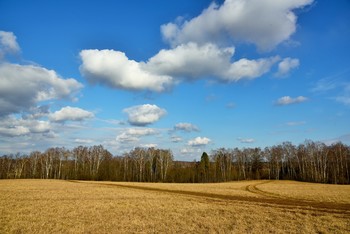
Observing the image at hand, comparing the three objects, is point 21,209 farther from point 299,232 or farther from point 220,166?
point 220,166

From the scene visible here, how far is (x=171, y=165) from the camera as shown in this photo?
365 ft

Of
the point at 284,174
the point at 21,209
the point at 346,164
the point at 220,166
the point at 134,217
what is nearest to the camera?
the point at 134,217

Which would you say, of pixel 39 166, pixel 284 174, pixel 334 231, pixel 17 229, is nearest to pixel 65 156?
pixel 39 166

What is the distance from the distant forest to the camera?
324 feet

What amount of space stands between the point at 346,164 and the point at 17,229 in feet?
306

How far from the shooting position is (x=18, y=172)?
117062mm

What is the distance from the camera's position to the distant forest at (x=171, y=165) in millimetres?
98875

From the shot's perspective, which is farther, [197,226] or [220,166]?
[220,166]

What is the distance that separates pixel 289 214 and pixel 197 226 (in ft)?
27.0

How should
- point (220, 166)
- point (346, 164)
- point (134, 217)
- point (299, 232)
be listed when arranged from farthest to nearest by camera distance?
point (220, 166) → point (346, 164) → point (134, 217) → point (299, 232)

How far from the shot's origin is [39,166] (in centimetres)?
11800

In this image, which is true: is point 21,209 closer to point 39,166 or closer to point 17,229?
point 17,229

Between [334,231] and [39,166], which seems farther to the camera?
[39,166]

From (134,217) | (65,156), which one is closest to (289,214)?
(134,217)
